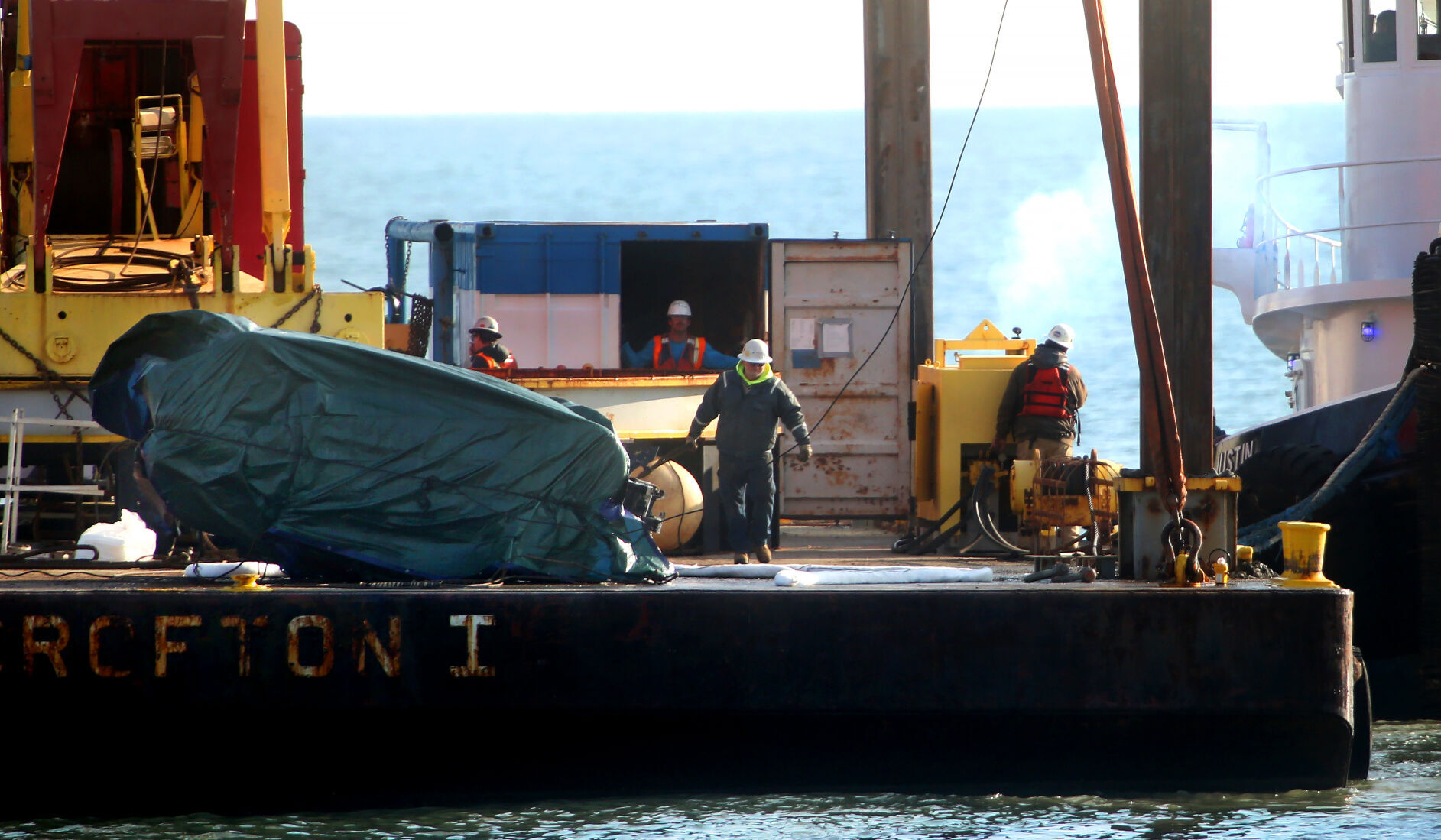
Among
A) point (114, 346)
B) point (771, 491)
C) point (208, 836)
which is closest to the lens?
point (208, 836)

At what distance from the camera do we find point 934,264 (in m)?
41.9

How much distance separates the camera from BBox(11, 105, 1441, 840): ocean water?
7430mm

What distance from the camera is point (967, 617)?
7348mm

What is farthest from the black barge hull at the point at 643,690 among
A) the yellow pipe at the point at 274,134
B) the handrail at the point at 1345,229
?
the handrail at the point at 1345,229

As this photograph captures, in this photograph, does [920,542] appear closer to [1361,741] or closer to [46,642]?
[1361,741]

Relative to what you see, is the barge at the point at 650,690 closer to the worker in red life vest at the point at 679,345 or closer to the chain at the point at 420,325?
the worker in red life vest at the point at 679,345

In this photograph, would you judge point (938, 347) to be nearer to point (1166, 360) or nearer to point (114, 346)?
point (1166, 360)

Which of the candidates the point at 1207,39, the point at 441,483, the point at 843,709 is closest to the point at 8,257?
the point at 441,483

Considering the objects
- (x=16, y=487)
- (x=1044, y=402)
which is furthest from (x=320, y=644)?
(x=1044, y=402)

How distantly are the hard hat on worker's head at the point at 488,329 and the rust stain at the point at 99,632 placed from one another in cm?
672

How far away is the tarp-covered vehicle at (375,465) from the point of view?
758cm

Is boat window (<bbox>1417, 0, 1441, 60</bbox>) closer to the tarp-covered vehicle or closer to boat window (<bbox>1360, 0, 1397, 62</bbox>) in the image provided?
boat window (<bbox>1360, 0, 1397, 62</bbox>)

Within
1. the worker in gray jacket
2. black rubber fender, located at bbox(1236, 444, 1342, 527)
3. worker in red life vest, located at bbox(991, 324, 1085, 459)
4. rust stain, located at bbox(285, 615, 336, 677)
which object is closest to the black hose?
worker in red life vest, located at bbox(991, 324, 1085, 459)

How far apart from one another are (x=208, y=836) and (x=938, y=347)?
27.9 ft
